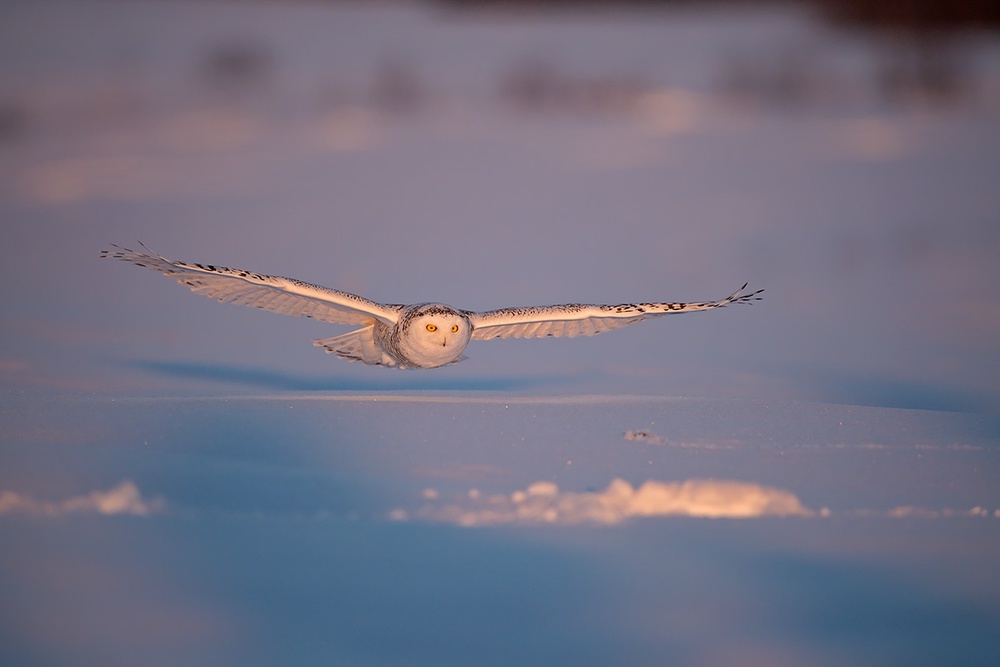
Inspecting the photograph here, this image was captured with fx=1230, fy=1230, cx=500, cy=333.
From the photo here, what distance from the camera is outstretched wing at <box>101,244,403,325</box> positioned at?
8.06 meters

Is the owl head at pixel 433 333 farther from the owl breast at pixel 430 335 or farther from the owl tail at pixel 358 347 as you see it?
the owl tail at pixel 358 347

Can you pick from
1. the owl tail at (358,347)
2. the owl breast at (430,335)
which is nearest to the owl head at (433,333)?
the owl breast at (430,335)

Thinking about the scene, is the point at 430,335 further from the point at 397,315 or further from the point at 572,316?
the point at 572,316

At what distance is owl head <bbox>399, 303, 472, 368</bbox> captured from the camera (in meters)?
8.48

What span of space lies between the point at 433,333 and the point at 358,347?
0.97 metres

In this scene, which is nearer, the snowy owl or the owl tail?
the snowy owl

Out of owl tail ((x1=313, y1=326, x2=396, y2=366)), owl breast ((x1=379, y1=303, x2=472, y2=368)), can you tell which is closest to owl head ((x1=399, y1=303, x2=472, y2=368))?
owl breast ((x1=379, y1=303, x2=472, y2=368))

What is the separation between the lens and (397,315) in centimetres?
883

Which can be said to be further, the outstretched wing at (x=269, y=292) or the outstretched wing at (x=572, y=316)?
the outstretched wing at (x=572, y=316)

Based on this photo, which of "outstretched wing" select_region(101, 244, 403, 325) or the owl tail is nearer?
"outstretched wing" select_region(101, 244, 403, 325)

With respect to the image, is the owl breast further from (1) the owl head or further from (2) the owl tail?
(2) the owl tail

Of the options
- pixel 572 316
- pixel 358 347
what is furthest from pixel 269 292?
pixel 572 316

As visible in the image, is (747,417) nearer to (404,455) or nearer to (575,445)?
(575,445)

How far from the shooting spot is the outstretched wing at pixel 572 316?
9039mm
